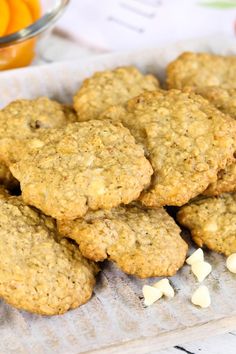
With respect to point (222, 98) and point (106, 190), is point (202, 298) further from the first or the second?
point (222, 98)

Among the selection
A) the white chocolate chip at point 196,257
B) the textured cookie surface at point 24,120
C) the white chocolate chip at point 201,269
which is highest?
the textured cookie surface at point 24,120

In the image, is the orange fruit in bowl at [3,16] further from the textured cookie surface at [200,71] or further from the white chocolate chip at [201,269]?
the white chocolate chip at [201,269]

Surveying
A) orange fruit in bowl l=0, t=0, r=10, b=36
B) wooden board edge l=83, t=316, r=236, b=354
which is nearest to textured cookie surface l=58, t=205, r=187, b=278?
wooden board edge l=83, t=316, r=236, b=354

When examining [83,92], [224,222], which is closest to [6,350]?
[224,222]

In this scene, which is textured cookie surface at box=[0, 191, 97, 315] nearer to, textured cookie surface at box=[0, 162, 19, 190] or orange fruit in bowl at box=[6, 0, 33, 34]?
textured cookie surface at box=[0, 162, 19, 190]

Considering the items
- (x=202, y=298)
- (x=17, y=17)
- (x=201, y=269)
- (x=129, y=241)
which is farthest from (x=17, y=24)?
(x=202, y=298)

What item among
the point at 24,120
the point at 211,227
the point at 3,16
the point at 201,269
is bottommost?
the point at 201,269

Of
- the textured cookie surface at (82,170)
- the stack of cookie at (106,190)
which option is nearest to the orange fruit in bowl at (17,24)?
the stack of cookie at (106,190)
